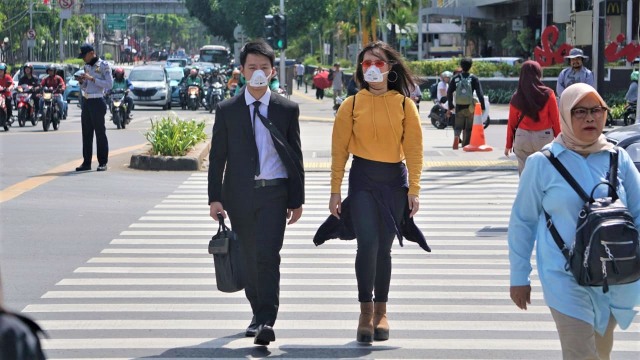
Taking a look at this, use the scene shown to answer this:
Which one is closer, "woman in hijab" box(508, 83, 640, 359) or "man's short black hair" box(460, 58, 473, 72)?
"woman in hijab" box(508, 83, 640, 359)

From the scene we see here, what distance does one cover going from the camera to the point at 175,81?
2008 inches

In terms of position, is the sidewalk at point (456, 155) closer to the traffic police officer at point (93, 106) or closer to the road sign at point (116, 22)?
the traffic police officer at point (93, 106)

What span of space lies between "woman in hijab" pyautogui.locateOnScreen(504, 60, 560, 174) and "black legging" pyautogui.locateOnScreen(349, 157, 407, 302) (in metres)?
4.50

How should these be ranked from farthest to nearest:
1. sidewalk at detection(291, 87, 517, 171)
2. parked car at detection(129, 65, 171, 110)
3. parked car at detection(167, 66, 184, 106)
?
1. parked car at detection(167, 66, 184, 106)
2. parked car at detection(129, 65, 171, 110)
3. sidewalk at detection(291, 87, 517, 171)

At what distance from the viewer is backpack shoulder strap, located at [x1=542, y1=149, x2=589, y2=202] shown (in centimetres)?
513

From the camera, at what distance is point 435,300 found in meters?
9.04

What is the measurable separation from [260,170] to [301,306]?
168 cm

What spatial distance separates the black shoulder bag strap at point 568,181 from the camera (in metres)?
5.14

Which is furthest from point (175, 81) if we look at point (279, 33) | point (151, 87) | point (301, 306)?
point (301, 306)

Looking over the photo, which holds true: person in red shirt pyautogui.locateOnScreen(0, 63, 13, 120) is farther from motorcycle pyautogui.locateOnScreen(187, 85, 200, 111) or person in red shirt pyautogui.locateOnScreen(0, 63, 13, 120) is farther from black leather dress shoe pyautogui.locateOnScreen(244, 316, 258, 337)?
black leather dress shoe pyautogui.locateOnScreen(244, 316, 258, 337)

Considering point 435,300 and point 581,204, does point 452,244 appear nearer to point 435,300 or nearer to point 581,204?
point 435,300

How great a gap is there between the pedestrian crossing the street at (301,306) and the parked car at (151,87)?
3213 cm

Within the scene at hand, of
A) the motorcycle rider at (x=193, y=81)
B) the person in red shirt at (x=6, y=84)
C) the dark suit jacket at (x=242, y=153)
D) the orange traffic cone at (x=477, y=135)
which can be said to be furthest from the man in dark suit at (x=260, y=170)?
the motorcycle rider at (x=193, y=81)

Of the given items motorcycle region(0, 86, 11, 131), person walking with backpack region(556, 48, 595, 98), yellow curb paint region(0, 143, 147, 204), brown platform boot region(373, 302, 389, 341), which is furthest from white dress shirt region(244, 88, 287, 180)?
motorcycle region(0, 86, 11, 131)
